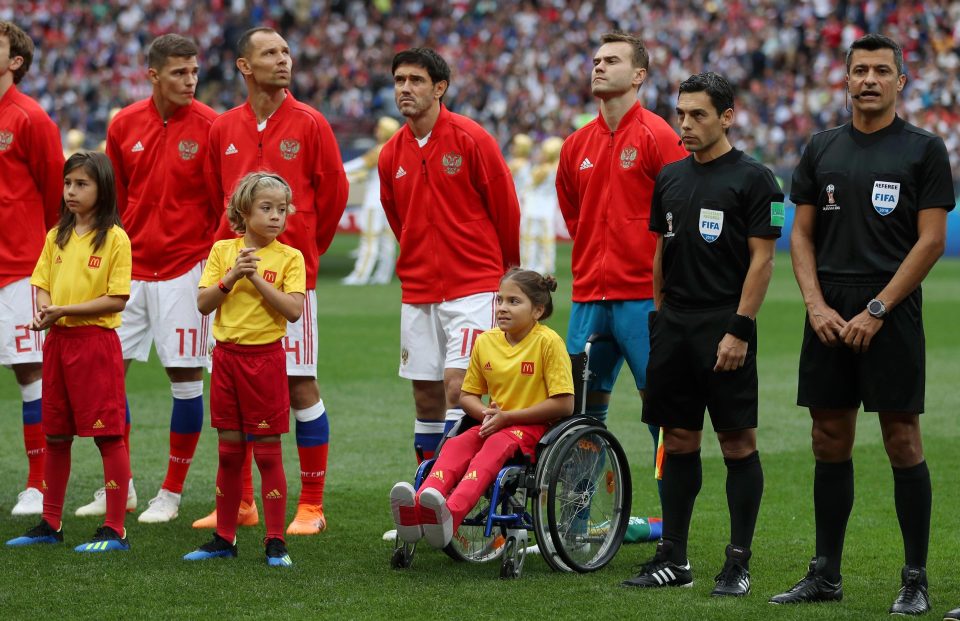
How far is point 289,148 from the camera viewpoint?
6945 millimetres

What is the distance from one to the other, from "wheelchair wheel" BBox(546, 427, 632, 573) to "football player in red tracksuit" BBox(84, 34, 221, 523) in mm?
2263

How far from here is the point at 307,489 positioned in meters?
7.12

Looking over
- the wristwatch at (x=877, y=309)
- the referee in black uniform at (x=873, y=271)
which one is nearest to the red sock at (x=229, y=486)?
the referee in black uniform at (x=873, y=271)

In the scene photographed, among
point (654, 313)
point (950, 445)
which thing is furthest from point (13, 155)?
point (950, 445)

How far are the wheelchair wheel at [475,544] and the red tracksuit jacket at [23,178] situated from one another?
2839 mm

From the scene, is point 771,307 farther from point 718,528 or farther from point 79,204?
point 79,204

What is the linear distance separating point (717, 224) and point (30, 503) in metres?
4.02

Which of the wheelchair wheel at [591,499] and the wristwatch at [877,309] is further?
the wheelchair wheel at [591,499]

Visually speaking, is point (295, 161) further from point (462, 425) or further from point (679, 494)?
point (679, 494)

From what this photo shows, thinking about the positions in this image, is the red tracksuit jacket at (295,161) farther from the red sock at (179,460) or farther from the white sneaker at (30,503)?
the white sneaker at (30,503)

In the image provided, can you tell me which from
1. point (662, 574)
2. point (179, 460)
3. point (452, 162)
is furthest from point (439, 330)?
point (662, 574)

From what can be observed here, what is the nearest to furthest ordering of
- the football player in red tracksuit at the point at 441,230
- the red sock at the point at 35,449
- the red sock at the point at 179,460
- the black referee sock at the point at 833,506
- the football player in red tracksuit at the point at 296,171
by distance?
1. the black referee sock at the point at 833,506
2. the football player in red tracksuit at the point at 441,230
3. the football player in red tracksuit at the point at 296,171
4. the red sock at the point at 179,460
5. the red sock at the point at 35,449

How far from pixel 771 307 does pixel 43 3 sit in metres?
25.0

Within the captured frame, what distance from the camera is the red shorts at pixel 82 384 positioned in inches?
252
